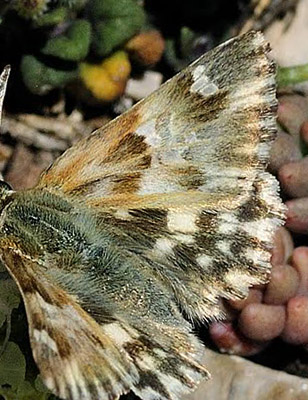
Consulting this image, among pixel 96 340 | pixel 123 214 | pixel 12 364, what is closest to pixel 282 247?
pixel 123 214

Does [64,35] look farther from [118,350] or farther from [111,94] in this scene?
[118,350]

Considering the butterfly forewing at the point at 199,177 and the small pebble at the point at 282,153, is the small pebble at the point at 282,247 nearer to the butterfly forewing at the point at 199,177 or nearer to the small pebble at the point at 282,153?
the small pebble at the point at 282,153

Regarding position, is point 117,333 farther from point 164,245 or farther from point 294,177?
point 294,177

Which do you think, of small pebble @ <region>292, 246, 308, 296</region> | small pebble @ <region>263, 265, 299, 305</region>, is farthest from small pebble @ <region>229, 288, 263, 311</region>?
small pebble @ <region>292, 246, 308, 296</region>

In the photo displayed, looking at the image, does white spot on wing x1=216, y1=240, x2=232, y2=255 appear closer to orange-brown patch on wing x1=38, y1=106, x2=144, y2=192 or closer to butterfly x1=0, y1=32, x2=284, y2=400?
butterfly x1=0, y1=32, x2=284, y2=400

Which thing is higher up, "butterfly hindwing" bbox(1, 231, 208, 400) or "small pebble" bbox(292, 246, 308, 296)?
"butterfly hindwing" bbox(1, 231, 208, 400)

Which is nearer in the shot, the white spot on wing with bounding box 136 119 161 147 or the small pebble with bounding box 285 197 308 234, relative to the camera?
the white spot on wing with bounding box 136 119 161 147

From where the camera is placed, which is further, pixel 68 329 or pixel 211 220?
pixel 211 220

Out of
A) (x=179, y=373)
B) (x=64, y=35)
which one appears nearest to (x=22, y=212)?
(x=179, y=373)
